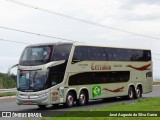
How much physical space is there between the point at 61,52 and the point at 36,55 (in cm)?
139

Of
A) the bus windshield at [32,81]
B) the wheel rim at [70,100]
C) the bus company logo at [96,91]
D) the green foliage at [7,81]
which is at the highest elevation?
the green foliage at [7,81]

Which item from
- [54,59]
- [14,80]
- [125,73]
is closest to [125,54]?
[125,73]

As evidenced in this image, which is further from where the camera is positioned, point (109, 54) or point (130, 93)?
point (130, 93)

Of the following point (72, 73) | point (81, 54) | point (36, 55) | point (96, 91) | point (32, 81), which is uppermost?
point (81, 54)

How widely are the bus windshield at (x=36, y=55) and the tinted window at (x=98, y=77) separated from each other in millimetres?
2213

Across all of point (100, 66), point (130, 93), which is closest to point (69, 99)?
point (100, 66)

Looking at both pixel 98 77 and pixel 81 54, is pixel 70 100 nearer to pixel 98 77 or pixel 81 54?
pixel 81 54

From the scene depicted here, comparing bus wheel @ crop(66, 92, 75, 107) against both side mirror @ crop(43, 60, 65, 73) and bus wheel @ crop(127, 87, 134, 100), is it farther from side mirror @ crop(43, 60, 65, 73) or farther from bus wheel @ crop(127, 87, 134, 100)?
bus wheel @ crop(127, 87, 134, 100)

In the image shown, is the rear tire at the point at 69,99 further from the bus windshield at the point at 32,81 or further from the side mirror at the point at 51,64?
the bus windshield at the point at 32,81

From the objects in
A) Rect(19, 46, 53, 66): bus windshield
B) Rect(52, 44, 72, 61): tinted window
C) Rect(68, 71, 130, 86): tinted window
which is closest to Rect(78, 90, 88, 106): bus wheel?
Rect(68, 71, 130, 86): tinted window

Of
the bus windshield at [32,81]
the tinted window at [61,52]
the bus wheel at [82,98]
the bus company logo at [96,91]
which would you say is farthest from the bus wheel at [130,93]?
the bus windshield at [32,81]

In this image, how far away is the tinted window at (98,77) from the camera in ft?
82.6

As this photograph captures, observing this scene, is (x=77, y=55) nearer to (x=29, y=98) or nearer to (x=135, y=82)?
(x=29, y=98)

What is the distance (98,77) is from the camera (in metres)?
27.0
